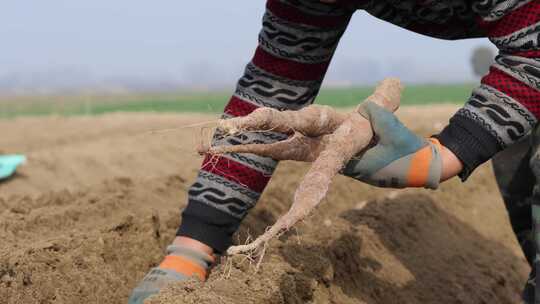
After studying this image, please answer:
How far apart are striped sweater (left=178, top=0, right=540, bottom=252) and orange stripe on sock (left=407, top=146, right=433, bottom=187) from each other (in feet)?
0.32

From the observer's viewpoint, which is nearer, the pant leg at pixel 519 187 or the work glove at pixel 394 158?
the work glove at pixel 394 158

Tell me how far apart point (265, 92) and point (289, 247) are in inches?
20.6

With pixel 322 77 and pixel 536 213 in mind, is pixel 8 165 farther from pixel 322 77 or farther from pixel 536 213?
pixel 536 213

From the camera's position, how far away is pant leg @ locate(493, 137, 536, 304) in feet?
8.06

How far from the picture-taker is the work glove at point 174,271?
6.57 ft

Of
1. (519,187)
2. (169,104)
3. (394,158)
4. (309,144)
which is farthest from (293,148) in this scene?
(169,104)

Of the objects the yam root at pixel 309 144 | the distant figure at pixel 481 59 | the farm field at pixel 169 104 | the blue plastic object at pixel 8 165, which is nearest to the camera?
the yam root at pixel 309 144

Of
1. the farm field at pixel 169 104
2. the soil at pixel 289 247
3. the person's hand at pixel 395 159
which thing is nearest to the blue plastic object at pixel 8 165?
the soil at pixel 289 247

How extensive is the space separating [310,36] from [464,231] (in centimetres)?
221

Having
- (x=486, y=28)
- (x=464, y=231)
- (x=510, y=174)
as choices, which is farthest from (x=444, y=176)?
(x=464, y=231)

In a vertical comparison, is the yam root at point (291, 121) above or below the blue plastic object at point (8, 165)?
above

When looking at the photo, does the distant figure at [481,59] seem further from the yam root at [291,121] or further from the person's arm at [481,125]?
the yam root at [291,121]

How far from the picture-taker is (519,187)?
8.16 ft

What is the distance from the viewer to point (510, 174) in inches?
99.7
